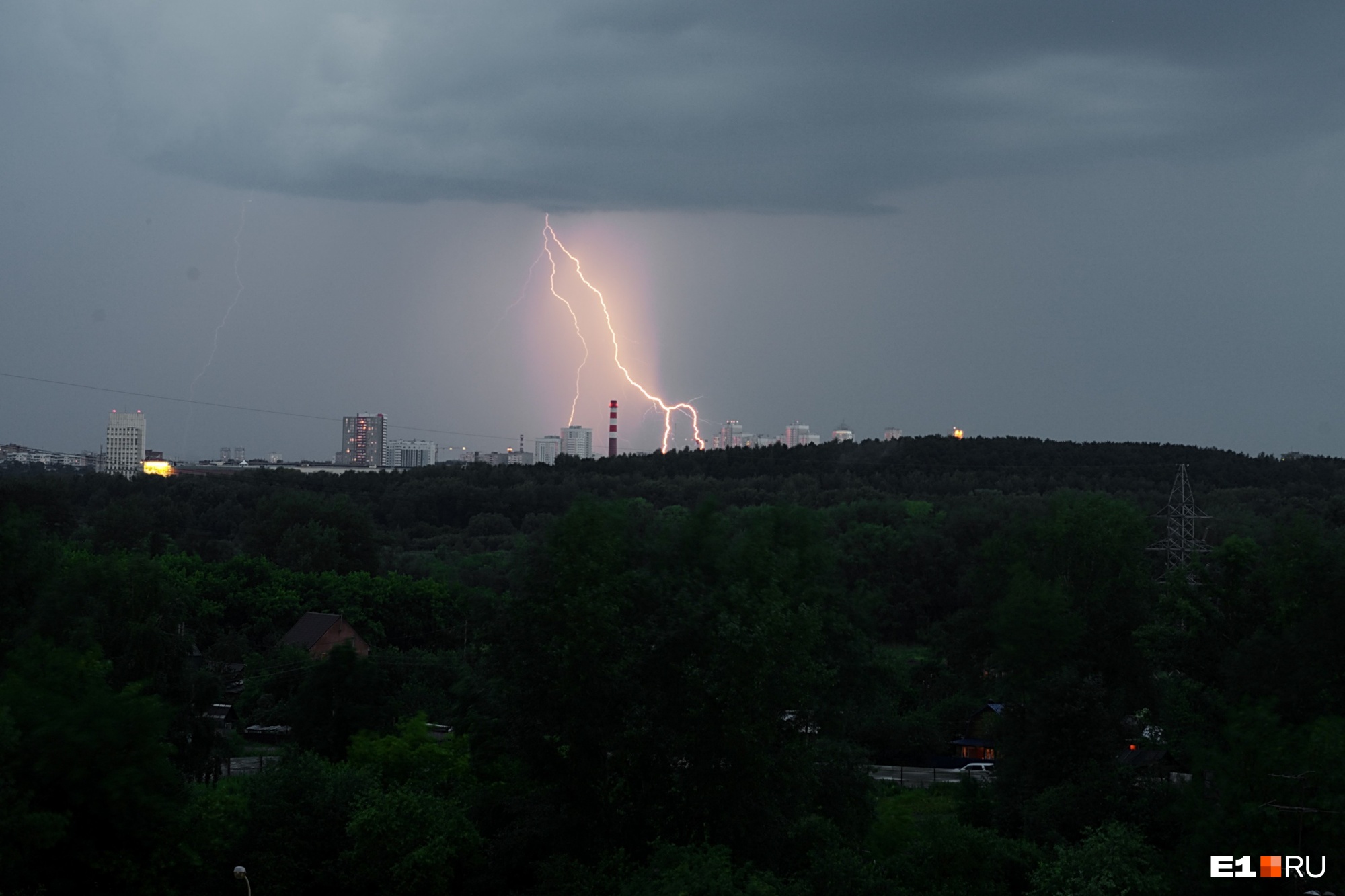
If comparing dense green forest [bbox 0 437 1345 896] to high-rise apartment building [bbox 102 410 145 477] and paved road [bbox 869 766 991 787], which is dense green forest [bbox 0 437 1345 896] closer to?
paved road [bbox 869 766 991 787]

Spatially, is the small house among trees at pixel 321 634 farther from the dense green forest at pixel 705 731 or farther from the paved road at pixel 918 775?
the paved road at pixel 918 775

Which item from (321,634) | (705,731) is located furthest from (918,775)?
(321,634)

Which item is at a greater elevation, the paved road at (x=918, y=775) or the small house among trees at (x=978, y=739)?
the small house among trees at (x=978, y=739)

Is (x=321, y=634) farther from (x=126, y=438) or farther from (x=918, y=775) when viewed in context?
(x=126, y=438)

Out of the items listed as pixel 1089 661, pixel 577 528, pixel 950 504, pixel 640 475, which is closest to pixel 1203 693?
pixel 1089 661

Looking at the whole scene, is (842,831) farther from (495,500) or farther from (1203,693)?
(495,500)

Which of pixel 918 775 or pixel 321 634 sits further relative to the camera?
pixel 321 634

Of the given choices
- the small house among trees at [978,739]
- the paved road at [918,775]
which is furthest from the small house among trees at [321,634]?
the small house among trees at [978,739]
